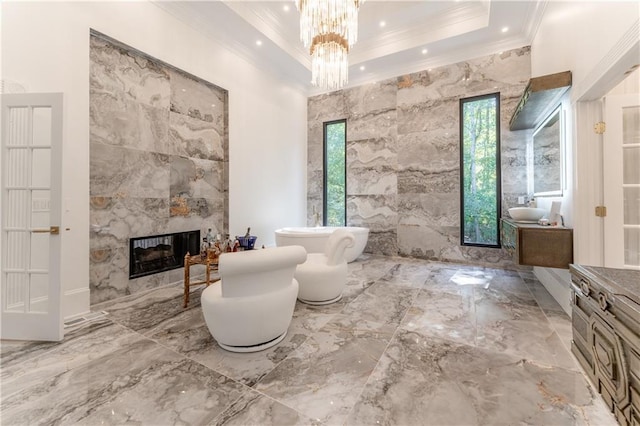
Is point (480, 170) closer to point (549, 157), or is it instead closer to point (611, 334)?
point (549, 157)

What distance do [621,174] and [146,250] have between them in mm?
5116

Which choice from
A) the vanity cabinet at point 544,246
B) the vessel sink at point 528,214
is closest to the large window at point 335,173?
the vessel sink at point 528,214

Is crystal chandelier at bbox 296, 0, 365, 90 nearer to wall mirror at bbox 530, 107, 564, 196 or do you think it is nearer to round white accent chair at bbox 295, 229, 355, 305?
round white accent chair at bbox 295, 229, 355, 305

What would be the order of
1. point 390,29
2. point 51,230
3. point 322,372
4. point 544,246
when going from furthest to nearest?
point 390,29 → point 544,246 → point 51,230 → point 322,372

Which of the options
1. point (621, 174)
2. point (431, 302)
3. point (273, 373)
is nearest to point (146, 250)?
point (273, 373)

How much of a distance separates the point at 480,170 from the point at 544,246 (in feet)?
7.77

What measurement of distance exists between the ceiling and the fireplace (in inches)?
122

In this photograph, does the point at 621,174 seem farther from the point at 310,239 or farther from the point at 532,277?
the point at 310,239

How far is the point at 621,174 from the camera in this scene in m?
2.29

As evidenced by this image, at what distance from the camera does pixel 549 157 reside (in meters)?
3.30

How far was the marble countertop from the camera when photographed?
128 centimetres

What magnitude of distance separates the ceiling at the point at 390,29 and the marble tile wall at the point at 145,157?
0.94 metres

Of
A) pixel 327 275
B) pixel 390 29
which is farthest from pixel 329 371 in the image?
pixel 390 29

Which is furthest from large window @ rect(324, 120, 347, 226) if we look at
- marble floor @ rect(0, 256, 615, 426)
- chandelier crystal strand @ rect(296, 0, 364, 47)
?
marble floor @ rect(0, 256, 615, 426)
